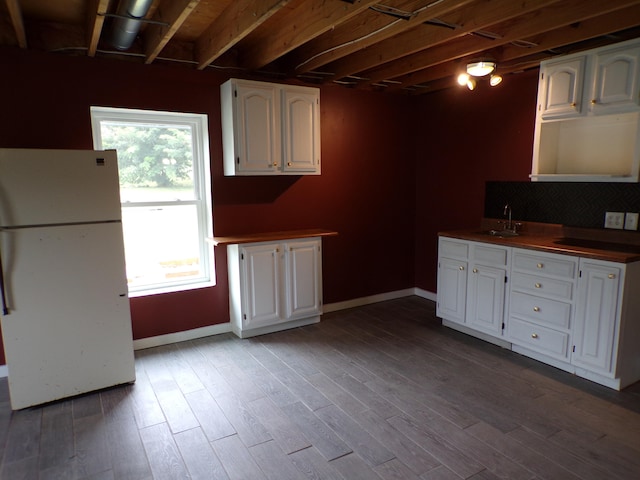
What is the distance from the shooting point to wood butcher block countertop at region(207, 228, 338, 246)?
360 cm

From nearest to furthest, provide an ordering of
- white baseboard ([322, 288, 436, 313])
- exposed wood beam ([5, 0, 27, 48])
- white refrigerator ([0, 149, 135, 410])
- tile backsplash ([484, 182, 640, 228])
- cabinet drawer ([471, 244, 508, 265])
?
exposed wood beam ([5, 0, 27, 48])
white refrigerator ([0, 149, 135, 410])
tile backsplash ([484, 182, 640, 228])
cabinet drawer ([471, 244, 508, 265])
white baseboard ([322, 288, 436, 313])

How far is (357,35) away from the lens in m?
2.97

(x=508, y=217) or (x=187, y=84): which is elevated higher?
(x=187, y=84)

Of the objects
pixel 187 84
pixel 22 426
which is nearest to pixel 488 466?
pixel 22 426

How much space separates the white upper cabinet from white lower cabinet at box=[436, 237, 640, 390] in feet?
5.30

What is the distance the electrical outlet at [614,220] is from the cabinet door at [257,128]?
2.73 m

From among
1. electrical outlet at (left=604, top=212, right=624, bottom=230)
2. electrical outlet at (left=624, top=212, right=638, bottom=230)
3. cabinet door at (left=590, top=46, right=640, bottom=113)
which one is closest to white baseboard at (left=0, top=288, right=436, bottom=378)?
electrical outlet at (left=604, top=212, right=624, bottom=230)

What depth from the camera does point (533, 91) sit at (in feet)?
12.2

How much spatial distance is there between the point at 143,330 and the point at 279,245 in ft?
4.52

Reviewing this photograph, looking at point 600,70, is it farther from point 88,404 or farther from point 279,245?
point 88,404

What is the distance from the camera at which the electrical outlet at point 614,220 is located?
320 centimetres

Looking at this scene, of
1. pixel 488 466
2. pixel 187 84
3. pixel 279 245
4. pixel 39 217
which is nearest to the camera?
pixel 488 466

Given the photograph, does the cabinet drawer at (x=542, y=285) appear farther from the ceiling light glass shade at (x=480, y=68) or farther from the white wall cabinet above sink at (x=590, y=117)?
the ceiling light glass shade at (x=480, y=68)

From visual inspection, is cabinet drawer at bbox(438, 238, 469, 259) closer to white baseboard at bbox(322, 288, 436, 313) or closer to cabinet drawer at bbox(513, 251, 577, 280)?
cabinet drawer at bbox(513, 251, 577, 280)
